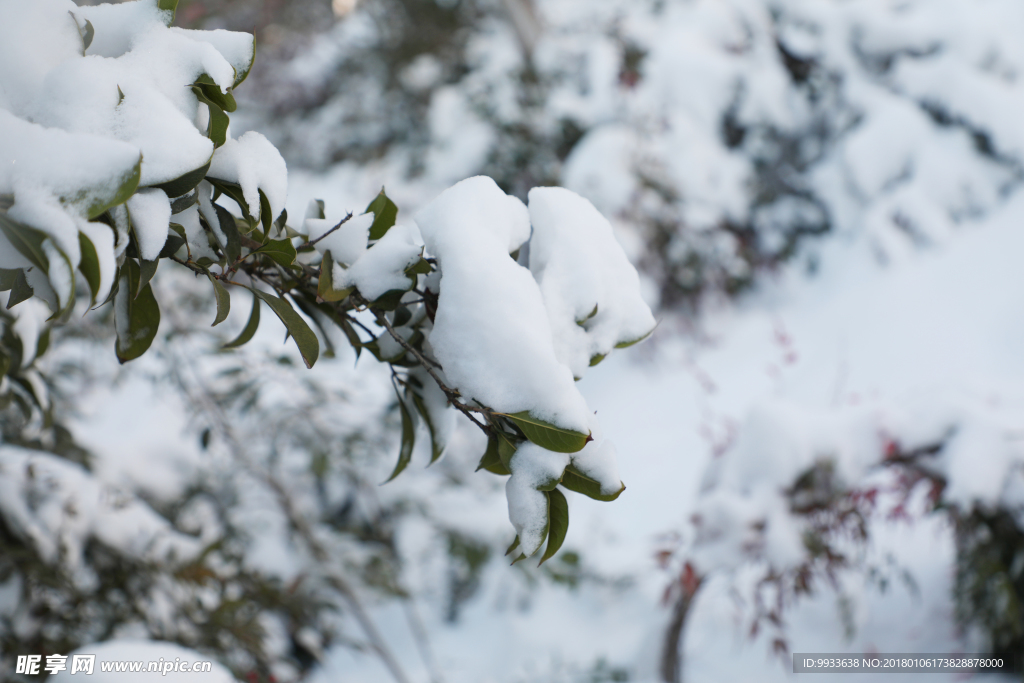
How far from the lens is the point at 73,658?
584 millimetres

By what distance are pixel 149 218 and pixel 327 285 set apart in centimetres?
11

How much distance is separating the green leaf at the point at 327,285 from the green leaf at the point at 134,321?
0.10 metres

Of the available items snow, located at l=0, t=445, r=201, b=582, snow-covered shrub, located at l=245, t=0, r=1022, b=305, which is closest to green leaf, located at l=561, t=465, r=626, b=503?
snow, located at l=0, t=445, r=201, b=582

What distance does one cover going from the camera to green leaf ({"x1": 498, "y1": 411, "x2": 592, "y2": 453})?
34 centimetres

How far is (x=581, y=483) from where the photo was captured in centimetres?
38

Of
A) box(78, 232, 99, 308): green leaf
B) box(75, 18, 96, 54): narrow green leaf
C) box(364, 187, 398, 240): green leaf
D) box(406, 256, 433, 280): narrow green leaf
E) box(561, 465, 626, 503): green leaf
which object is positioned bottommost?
box(561, 465, 626, 503): green leaf

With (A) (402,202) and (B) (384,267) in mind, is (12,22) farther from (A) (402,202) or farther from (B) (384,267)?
(A) (402,202)

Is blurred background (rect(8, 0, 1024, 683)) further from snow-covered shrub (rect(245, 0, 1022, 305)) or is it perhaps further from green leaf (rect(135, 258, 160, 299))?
green leaf (rect(135, 258, 160, 299))

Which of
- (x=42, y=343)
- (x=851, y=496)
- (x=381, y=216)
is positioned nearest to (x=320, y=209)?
(x=381, y=216)

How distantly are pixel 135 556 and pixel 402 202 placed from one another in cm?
247

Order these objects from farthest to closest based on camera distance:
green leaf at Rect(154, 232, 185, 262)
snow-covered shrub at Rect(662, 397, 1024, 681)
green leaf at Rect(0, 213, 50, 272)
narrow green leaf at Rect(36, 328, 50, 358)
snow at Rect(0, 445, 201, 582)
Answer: snow-covered shrub at Rect(662, 397, 1024, 681) → snow at Rect(0, 445, 201, 582) → narrow green leaf at Rect(36, 328, 50, 358) → green leaf at Rect(154, 232, 185, 262) → green leaf at Rect(0, 213, 50, 272)

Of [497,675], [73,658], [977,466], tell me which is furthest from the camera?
[497,675]

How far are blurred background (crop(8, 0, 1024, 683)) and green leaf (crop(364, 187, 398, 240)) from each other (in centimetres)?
28

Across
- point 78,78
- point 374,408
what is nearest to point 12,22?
point 78,78
